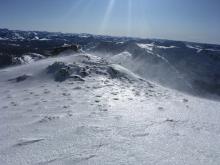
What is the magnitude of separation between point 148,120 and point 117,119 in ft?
3.28

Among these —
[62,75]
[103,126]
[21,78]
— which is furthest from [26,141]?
[21,78]

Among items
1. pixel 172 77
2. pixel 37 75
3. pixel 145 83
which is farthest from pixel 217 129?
pixel 172 77

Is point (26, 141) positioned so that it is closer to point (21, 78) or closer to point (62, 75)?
point (62, 75)

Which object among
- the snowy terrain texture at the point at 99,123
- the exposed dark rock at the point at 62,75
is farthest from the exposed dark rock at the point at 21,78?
the exposed dark rock at the point at 62,75

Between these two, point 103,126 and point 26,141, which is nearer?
point 26,141

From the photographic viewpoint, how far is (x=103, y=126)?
22.8 feet

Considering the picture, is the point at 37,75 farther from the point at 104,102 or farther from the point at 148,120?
the point at 148,120

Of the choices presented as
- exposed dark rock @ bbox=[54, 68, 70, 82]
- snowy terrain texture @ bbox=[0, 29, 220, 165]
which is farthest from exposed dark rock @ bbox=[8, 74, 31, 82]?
exposed dark rock @ bbox=[54, 68, 70, 82]

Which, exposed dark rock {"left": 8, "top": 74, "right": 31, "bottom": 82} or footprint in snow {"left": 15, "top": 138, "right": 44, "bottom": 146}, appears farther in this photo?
exposed dark rock {"left": 8, "top": 74, "right": 31, "bottom": 82}

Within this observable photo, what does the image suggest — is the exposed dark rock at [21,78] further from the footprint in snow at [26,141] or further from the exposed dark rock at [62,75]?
the footprint in snow at [26,141]

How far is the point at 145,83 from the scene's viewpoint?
14.2 metres

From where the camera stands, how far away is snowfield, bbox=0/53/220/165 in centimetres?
522

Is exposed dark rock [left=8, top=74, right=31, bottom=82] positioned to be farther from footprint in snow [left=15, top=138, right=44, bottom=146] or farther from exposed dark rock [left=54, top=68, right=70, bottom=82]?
footprint in snow [left=15, top=138, right=44, bottom=146]

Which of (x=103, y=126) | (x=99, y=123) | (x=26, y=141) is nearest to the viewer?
(x=26, y=141)
